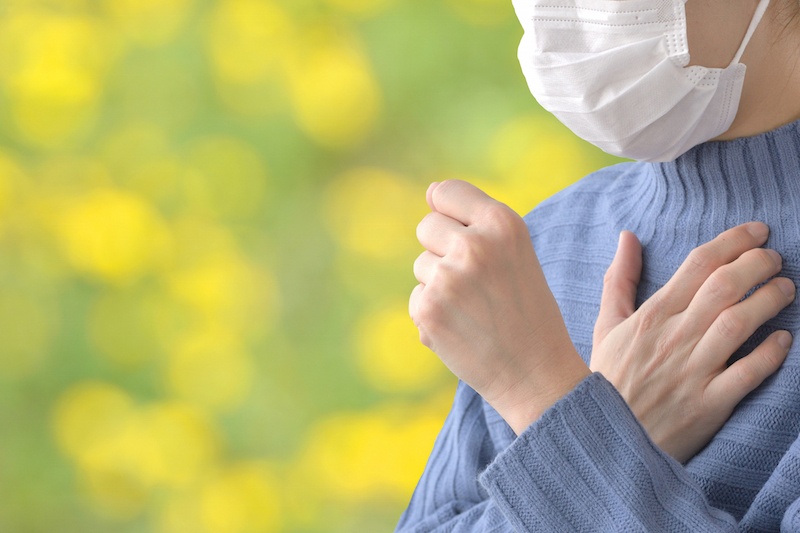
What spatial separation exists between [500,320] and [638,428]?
155 mm

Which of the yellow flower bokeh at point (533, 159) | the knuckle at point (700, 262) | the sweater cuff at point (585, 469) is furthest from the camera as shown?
the yellow flower bokeh at point (533, 159)

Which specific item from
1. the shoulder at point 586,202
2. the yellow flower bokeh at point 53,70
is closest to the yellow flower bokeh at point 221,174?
the yellow flower bokeh at point 53,70

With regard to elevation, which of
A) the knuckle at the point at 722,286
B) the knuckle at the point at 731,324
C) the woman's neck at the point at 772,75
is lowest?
the knuckle at the point at 731,324

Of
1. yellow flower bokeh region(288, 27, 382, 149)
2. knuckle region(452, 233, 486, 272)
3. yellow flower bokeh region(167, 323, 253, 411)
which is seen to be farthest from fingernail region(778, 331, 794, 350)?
yellow flower bokeh region(167, 323, 253, 411)

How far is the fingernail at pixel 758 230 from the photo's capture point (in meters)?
0.73

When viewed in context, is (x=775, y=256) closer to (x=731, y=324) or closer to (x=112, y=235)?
(x=731, y=324)

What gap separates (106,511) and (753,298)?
144 centimetres

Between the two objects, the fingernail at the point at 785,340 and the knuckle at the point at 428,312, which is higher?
the knuckle at the point at 428,312

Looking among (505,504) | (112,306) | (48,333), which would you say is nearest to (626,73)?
(505,504)

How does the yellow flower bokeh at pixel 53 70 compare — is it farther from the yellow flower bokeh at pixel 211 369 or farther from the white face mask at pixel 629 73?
the white face mask at pixel 629 73

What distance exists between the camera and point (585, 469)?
62 cm

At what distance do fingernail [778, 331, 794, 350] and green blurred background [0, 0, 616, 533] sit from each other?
814mm

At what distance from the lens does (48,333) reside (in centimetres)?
153

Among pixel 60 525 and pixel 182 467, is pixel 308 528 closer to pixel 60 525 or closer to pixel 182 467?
pixel 182 467
